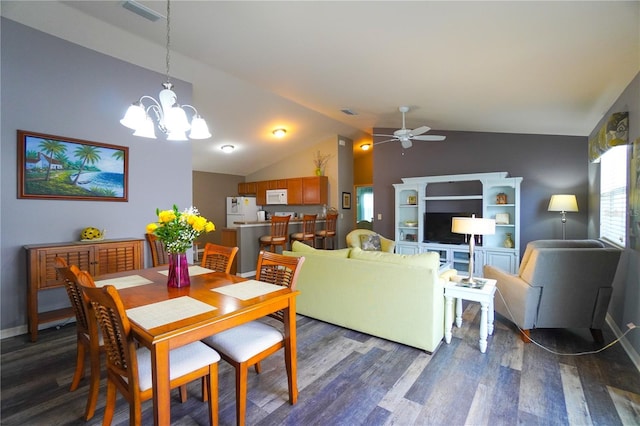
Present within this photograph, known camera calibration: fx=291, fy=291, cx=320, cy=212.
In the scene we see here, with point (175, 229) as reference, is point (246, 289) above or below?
below

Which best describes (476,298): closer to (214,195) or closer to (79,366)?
(79,366)

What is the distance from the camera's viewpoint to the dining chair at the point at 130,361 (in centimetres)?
127

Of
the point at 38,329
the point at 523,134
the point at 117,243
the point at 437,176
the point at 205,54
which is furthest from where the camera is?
the point at 437,176

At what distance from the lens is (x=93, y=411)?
5.74 ft

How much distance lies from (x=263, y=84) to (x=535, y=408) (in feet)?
14.9

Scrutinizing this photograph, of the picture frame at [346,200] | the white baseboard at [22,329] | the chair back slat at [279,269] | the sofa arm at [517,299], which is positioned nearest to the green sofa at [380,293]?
the sofa arm at [517,299]

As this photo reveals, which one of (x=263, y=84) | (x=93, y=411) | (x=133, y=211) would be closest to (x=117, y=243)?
(x=133, y=211)

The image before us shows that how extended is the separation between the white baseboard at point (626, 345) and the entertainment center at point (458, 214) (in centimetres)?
164

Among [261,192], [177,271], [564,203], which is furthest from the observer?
[261,192]

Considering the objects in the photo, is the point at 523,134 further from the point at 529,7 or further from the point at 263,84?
the point at 263,84

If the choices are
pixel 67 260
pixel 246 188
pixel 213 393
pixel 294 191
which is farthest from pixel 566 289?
pixel 246 188

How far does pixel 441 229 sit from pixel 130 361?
16.7 feet

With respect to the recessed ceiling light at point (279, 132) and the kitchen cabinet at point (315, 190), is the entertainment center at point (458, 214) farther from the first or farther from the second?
the recessed ceiling light at point (279, 132)

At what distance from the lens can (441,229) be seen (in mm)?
5340
